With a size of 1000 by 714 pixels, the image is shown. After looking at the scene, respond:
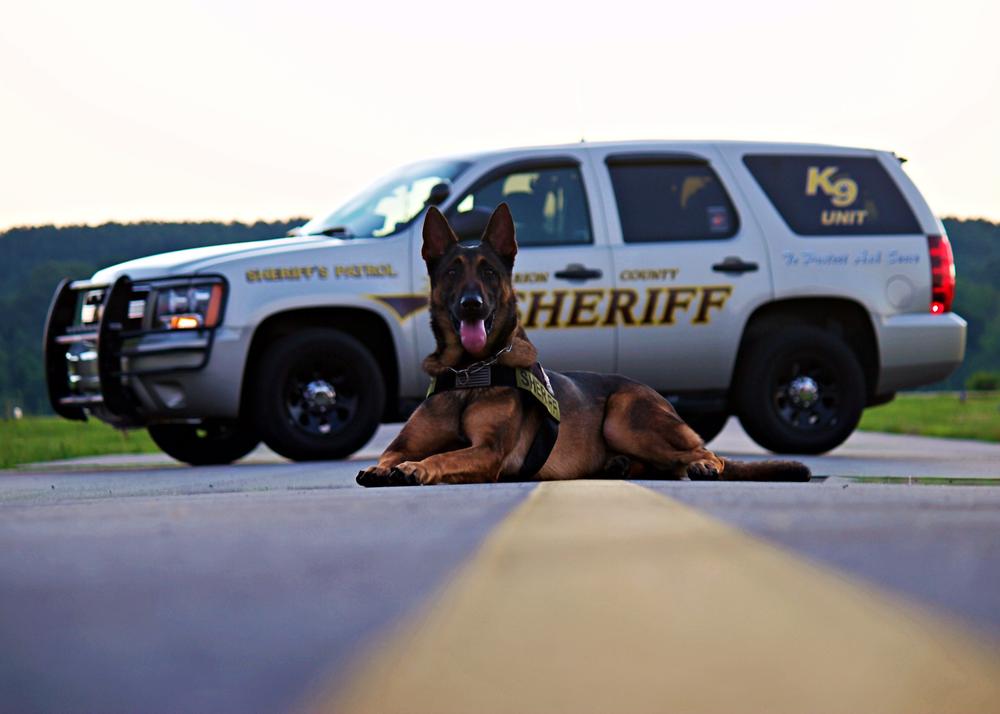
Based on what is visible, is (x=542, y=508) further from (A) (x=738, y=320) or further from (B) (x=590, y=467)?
(A) (x=738, y=320)

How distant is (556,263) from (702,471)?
356 centimetres

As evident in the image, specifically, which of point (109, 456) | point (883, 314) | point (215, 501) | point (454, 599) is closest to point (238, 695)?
point (454, 599)

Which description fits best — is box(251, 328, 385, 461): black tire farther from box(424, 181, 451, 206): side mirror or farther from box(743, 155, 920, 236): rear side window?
box(743, 155, 920, 236): rear side window

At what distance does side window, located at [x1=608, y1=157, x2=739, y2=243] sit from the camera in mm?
10094

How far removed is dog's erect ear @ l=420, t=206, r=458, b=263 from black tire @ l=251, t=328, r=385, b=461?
301 centimetres

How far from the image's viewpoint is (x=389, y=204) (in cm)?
1005

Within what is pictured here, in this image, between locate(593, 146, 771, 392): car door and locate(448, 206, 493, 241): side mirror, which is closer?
locate(448, 206, 493, 241): side mirror

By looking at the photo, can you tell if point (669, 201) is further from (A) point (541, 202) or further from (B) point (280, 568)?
(B) point (280, 568)

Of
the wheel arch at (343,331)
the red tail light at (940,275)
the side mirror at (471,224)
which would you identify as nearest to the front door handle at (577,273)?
the side mirror at (471,224)

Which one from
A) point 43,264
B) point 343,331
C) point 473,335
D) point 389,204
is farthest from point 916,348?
point 43,264

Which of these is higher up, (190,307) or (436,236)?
(436,236)

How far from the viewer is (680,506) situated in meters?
5.03

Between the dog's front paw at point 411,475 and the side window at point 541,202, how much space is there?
4.18 metres

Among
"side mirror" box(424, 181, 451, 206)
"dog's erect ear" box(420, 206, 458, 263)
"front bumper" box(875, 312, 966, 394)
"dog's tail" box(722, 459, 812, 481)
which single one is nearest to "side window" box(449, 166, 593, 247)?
"side mirror" box(424, 181, 451, 206)
